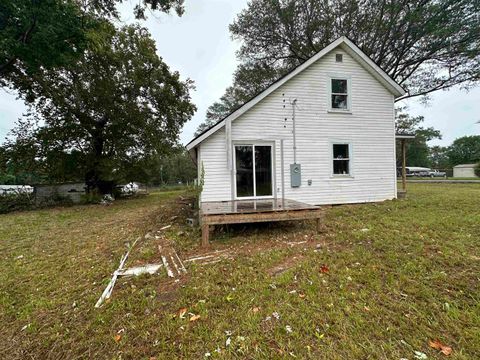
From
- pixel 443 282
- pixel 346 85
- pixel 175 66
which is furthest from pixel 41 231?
pixel 175 66

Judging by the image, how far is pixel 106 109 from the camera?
15.1 meters

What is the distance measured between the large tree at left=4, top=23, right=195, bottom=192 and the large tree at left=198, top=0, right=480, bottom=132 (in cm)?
687

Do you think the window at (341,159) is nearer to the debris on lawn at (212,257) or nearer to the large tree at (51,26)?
the debris on lawn at (212,257)

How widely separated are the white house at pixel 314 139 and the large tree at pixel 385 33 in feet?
23.4

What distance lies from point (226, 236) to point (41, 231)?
6.34 m

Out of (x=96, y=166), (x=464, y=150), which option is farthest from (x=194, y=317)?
(x=464, y=150)

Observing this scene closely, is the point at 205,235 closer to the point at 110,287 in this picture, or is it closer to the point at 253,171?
the point at 110,287

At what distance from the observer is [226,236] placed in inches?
223

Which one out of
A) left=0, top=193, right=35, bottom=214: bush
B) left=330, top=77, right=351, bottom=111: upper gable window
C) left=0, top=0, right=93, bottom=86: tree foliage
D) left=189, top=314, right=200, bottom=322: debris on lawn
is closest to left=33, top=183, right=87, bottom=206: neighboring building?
left=0, top=193, right=35, bottom=214: bush

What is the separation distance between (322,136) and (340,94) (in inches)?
75.1

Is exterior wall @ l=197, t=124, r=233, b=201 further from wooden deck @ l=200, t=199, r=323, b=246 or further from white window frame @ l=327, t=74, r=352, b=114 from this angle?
white window frame @ l=327, t=74, r=352, b=114

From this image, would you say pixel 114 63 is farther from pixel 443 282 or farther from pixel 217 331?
pixel 443 282

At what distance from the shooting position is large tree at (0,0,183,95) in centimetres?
803

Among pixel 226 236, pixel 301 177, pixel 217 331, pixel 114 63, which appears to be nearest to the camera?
pixel 217 331
